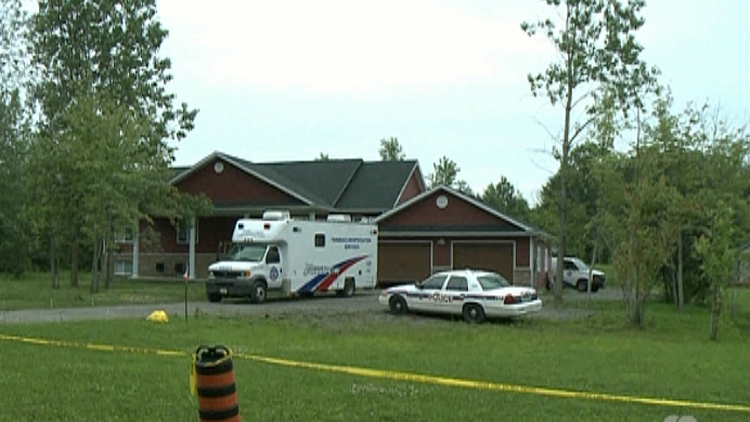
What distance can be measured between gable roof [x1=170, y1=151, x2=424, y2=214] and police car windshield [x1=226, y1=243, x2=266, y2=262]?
13658 mm

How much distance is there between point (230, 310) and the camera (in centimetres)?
2669

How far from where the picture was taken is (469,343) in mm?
18047

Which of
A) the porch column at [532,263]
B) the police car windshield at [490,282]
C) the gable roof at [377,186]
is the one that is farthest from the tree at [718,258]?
the gable roof at [377,186]

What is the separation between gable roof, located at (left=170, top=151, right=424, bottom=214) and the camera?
46969mm

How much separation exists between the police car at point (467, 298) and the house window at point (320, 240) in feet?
23.0

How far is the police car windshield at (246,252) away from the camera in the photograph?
30797mm

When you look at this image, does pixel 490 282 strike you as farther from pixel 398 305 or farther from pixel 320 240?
pixel 320 240

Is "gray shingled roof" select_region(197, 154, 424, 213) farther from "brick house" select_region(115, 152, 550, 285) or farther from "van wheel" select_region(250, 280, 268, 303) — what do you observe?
"van wheel" select_region(250, 280, 268, 303)

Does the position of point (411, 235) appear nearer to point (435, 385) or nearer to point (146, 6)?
point (146, 6)

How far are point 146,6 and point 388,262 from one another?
687 inches

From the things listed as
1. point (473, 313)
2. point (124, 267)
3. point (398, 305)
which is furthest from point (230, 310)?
point (124, 267)

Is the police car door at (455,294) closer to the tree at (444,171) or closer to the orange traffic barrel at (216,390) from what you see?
the orange traffic barrel at (216,390)

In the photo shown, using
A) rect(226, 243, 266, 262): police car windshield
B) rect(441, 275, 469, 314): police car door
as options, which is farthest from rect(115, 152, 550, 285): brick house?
rect(441, 275, 469, 314): police car door

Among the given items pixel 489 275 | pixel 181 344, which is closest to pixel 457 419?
pixel 181 344
